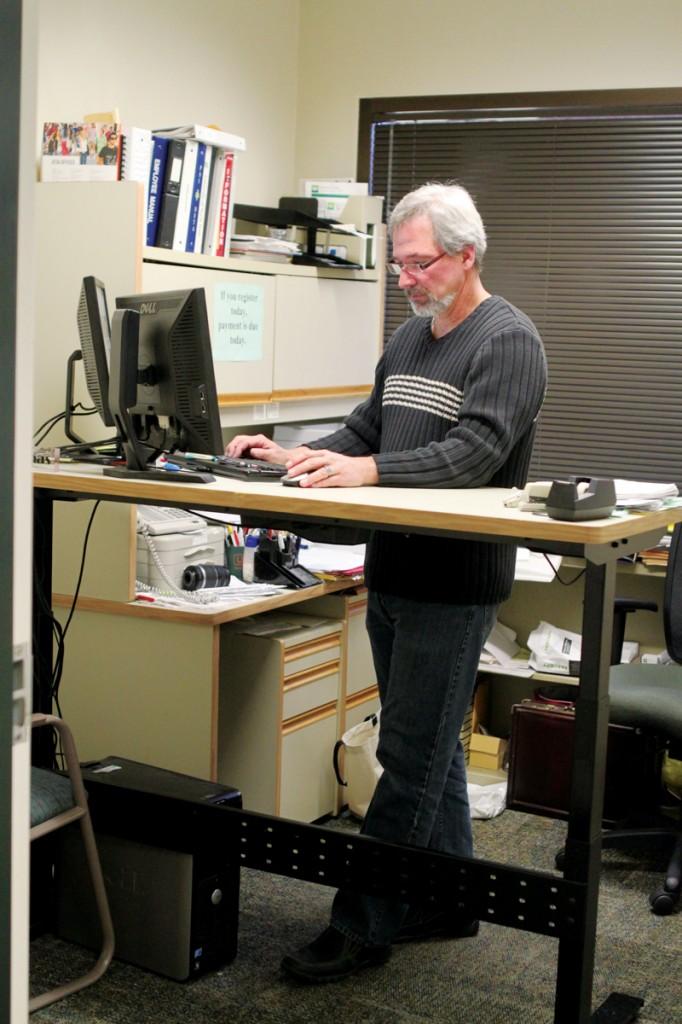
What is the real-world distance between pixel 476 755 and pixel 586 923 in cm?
200

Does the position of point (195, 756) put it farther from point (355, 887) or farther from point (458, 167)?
point (458, 167)

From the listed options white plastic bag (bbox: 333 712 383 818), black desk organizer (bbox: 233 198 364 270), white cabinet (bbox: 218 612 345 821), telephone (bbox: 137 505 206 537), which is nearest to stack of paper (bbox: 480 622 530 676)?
white plastic bag (bbox: 333 712 383 818)

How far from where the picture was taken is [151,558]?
3146 mm

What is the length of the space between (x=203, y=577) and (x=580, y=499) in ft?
4.94

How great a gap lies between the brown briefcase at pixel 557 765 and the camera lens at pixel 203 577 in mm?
1041

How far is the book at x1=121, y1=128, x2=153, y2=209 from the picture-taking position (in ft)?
9.83

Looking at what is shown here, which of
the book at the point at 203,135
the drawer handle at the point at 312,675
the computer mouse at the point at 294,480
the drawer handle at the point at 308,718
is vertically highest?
the book at the point at 203,135

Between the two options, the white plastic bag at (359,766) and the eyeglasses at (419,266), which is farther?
the white plastic bag at (359,766)

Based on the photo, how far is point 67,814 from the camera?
2.26 meters

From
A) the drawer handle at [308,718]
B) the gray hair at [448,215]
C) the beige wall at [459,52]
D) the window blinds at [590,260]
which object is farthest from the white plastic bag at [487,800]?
the beige wall at [459,52]

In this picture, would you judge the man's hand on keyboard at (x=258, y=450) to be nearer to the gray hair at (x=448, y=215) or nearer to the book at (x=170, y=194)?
the gray hair at (x=448, y=215)

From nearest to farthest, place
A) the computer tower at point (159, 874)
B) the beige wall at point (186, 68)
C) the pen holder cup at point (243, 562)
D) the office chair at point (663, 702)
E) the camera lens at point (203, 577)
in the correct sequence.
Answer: the computer tower at point (159, 874), the office chair at point (663, 702), the camera lens at point (203, 577), the beige wall at point (186, 68), the pen holder cup at point (243, 562)

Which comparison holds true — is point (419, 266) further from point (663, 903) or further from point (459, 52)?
point (459, 52)

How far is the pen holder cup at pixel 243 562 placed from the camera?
3.46 meters
